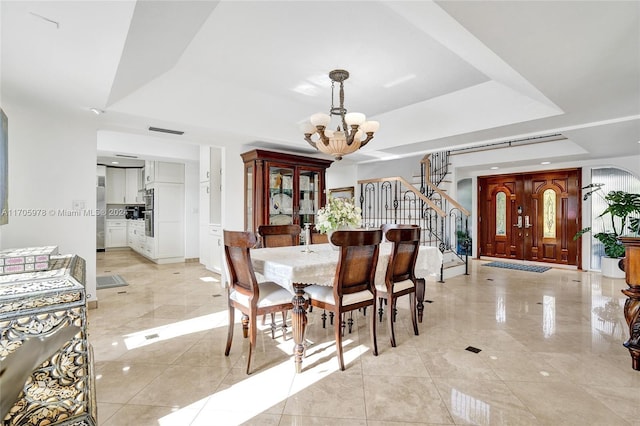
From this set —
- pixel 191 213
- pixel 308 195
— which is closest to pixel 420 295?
pixel 308 195

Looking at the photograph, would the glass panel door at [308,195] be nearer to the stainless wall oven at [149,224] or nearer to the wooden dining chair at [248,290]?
the wooden dining chair at [248,290]

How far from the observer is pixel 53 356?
122 cm

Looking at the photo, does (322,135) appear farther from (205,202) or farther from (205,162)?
(205,202)

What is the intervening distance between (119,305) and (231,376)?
8.03 feet

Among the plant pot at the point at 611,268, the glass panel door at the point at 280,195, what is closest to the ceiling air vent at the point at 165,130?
the glass panel door at the point at 280,195

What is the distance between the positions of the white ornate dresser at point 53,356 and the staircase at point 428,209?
4.95 meters

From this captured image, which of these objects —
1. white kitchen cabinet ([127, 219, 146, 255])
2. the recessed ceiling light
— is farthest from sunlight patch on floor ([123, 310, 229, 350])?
white kitchen cabinet ([127, 219, 146, 255])

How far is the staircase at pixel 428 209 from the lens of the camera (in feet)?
19.2

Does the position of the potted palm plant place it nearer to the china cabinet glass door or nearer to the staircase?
the staircase

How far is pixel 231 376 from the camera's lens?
7.30ft

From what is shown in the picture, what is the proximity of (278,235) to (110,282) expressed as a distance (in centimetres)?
335

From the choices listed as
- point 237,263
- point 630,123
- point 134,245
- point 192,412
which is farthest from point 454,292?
point 134,245

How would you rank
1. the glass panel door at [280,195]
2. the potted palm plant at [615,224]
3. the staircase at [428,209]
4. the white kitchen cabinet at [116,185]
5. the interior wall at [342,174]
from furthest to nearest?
1. the white kitchen cabinet at [116,185]
2. the interior wall at [342,174]
3. the staircase at [428,209]
4. the potted palm plant at [615,224]
5. the glass panel door at [280,195]

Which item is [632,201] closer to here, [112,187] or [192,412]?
[192,412]
